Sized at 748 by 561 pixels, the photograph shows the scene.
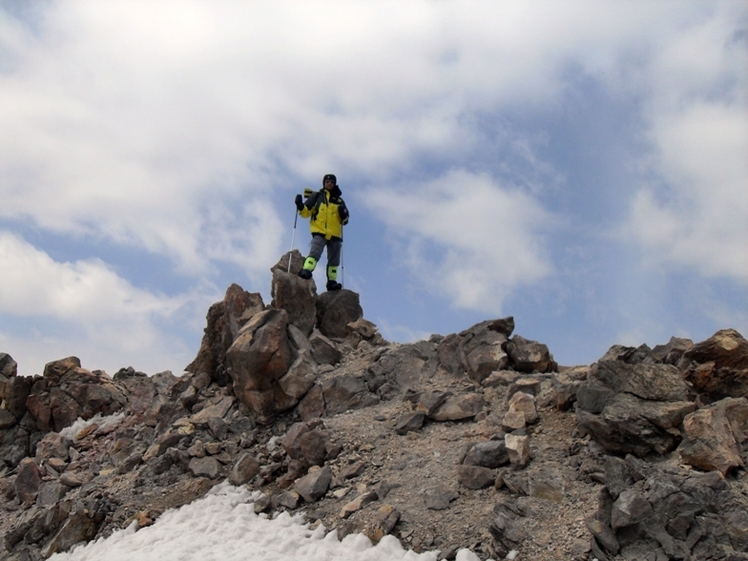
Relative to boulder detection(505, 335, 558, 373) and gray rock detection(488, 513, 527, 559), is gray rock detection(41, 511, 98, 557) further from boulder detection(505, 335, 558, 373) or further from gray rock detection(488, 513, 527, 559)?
boulder detection(505, 335, 558, 373)

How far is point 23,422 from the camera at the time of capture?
22422 millimetres

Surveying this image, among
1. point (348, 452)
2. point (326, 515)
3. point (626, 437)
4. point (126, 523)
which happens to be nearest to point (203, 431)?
point (126, 523)

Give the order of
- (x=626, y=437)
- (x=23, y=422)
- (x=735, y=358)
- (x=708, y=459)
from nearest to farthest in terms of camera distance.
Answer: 1. (x=708, y=459)
2. (x=626, y=437)
3. (x=735, y=358)
4. (x=23, y=422)

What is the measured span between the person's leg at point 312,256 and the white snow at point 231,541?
731 cm

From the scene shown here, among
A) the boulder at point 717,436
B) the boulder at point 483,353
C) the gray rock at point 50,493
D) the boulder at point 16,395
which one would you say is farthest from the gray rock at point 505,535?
the boulder at point 16,395

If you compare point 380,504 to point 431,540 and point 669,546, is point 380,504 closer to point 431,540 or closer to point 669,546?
point 431,540

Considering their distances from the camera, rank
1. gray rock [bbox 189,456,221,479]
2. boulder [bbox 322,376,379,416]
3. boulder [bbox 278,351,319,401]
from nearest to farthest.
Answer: gray rock [bbox 189,456,221,479] → boulder [bbox 322,376,379,416] → boulder [bbox 278,351,319,401]

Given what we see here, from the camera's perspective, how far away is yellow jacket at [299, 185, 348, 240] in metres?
19.2

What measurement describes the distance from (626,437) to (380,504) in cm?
445

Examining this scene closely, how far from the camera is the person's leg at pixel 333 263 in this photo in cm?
1967

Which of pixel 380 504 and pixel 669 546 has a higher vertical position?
pixel 380 504

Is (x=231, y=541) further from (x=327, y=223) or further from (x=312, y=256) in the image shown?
(x=327, y=223)

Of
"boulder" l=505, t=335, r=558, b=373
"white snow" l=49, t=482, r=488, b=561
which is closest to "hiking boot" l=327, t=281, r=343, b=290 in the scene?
"boulder" l=505, t=335, r=558, b=373

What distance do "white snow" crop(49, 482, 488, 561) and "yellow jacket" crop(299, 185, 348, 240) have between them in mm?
8705
